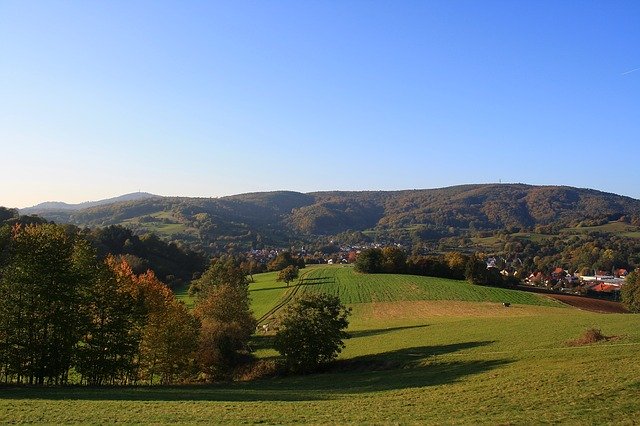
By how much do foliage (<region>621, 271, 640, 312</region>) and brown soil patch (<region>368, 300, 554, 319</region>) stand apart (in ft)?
51.9

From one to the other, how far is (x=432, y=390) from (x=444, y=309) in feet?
169

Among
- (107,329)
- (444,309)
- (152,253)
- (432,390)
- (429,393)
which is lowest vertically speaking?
(444,309)

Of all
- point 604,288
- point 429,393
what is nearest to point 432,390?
point 429,393

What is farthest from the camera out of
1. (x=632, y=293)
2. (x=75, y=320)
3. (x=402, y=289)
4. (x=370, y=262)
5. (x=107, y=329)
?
(x=370, y=262)

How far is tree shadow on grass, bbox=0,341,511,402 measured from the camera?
27.9 metres

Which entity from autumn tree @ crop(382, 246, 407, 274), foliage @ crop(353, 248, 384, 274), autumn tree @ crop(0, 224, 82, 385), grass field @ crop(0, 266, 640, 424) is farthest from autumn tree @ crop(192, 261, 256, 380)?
autumn tree @ crop(382, 246, 407, 274)

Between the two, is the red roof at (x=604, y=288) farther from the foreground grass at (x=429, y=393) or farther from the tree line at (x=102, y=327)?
the tree line at (x=102, y=327)

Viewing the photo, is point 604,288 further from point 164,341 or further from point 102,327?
point 102,327

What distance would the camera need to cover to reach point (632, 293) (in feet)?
265

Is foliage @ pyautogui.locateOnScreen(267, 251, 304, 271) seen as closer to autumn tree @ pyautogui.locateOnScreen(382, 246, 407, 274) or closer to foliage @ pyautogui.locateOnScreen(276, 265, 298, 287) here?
autumn tree @ pyautogui.locateOnScreen(382, 246, 407, 274)

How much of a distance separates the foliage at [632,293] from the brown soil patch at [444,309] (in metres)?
15.8

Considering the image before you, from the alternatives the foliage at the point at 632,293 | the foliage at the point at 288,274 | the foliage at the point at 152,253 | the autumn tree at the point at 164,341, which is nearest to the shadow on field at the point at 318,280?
the foliage at the point at 288,274

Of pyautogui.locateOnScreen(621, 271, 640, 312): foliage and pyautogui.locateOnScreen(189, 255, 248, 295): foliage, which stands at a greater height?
pyautogui.locateOnScreen(189, 255, 248, 295): foliage

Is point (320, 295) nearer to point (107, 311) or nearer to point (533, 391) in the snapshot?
point (107, 311)
